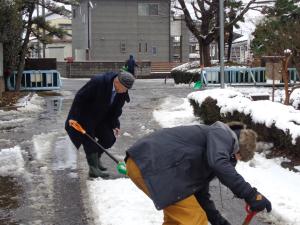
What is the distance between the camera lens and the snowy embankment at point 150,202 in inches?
202

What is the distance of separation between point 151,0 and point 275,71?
2635cm

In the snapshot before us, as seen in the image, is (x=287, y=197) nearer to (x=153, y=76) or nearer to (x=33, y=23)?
(x=33, y=23)

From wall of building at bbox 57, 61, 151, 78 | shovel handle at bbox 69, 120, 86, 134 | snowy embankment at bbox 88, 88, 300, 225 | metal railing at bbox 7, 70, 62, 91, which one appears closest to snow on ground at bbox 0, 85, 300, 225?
snowy embankment at bbox 88, 88, 300, 225

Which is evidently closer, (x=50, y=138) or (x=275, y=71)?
(x=50, y=138)

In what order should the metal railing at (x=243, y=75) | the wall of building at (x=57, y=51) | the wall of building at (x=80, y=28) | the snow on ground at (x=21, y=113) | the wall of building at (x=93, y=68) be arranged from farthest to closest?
the wall of building at (x=57, y=51) < the wall of building at (x=80, y=28) < the wall of building at (x=93, y=68) < the metal railing at (x=243, y=75) < the snow on ground at (x=21, y=113)

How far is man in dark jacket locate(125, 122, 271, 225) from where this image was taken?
3.31 m

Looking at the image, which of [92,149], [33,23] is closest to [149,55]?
[33,23]

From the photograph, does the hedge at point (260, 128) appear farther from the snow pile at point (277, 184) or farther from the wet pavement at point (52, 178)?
the wet pavement at point (52, 178)

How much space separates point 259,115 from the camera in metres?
7.86

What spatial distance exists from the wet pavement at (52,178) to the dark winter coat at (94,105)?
686mm

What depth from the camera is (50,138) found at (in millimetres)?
9883

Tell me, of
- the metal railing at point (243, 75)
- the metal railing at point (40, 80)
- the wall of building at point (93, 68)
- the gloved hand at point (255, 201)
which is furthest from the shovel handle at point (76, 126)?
the wall of building at point (93, 68)

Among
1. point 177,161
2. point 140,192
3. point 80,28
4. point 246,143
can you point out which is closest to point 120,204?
point 140,192

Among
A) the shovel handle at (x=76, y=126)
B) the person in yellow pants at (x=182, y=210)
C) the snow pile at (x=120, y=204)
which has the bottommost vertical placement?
the snow pile at (x=120, y=204)
